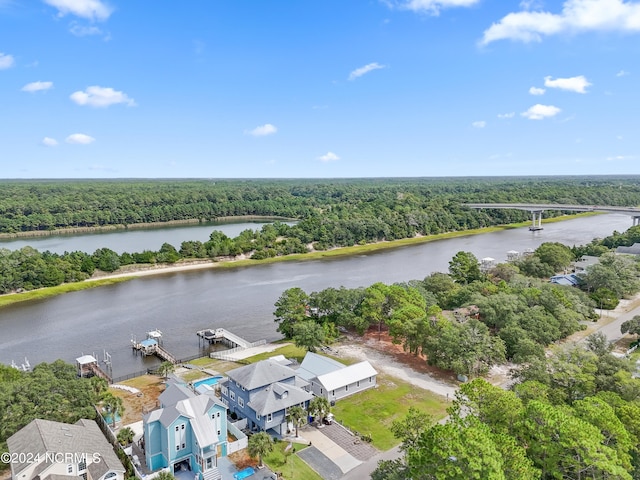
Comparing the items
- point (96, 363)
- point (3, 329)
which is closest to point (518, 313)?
point (96, 363)

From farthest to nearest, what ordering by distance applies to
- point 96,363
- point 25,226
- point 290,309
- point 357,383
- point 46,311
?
point 25,226 < point 46,311 < point 290,309 < point 96,363 < point 357,383

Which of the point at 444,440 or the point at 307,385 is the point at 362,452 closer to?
the point at 307,385

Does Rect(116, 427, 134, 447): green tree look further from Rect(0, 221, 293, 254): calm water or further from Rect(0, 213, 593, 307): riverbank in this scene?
Rect(0, 221, 293, 254): calm water

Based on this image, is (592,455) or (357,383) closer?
(592,455)

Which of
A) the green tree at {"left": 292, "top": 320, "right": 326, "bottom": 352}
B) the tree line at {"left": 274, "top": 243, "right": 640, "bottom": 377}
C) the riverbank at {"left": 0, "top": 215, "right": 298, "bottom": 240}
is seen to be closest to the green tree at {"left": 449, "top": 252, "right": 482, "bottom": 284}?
the tree line at {"left": 274, "top": 243, "right": 640, "bottom": 377}

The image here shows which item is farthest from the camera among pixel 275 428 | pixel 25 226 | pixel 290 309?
pixel 25 226

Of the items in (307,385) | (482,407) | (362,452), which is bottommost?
(362,452)

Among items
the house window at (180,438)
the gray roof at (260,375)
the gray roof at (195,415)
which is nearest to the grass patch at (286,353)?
the gray roof at (260,375)
